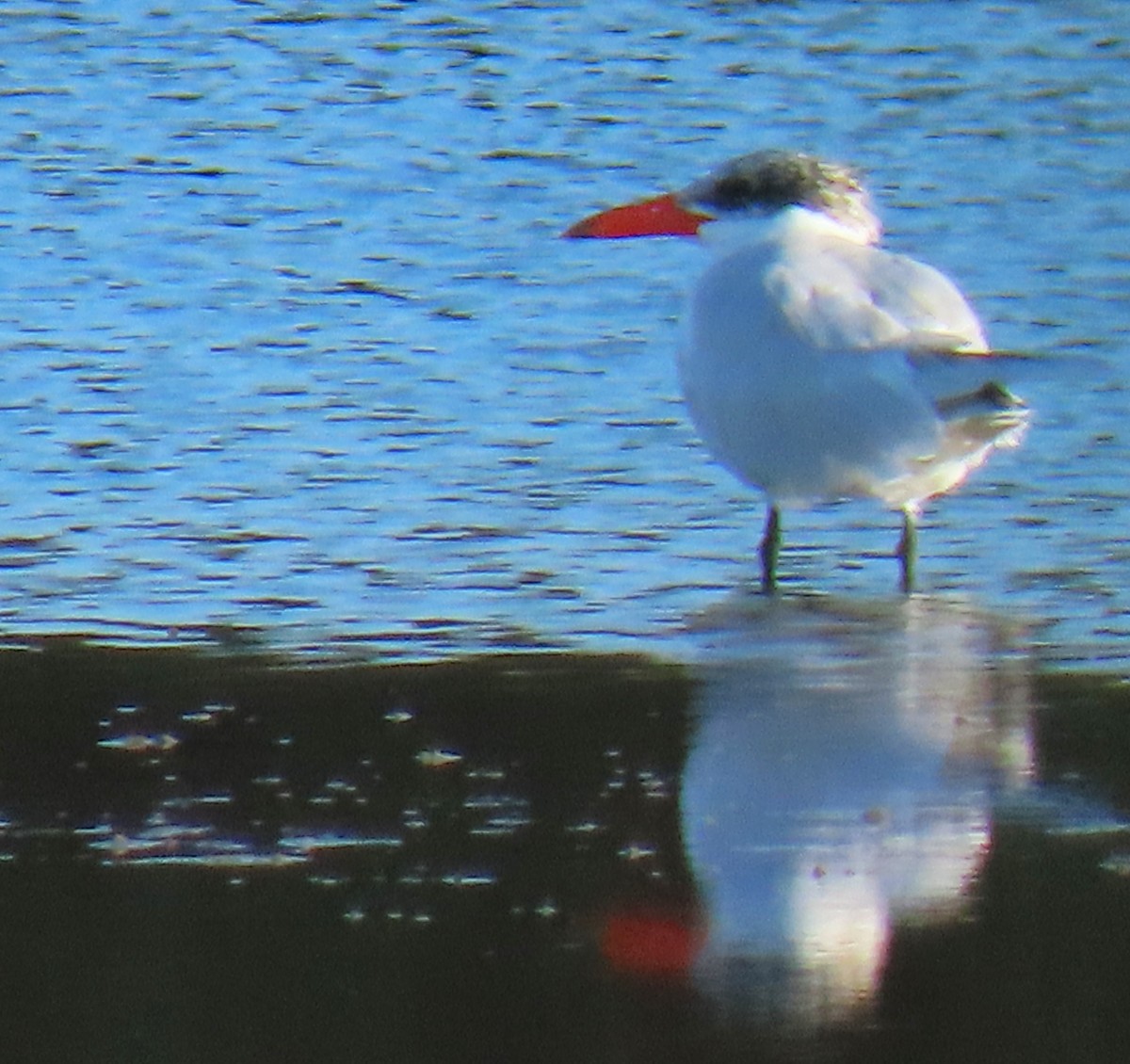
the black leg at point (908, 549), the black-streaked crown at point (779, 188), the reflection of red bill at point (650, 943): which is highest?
the black-streaked crown at point (779, 188)

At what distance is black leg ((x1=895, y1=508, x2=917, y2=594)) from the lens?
652 centimetres

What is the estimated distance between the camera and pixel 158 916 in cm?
433

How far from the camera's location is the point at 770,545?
21.5 ft

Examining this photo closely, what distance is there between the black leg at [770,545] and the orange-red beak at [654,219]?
0.84 metres

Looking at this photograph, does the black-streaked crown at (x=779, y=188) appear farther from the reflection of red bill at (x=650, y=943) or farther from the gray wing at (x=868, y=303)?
the reflection of red bill at (x=650, y=943)

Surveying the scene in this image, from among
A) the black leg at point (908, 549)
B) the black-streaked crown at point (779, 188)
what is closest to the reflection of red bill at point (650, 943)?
the black leg at point (908, 549)

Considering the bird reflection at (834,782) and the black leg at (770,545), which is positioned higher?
the bird reflection at (834,782)

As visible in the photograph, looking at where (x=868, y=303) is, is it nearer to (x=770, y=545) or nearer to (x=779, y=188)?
(x=770, y=545)

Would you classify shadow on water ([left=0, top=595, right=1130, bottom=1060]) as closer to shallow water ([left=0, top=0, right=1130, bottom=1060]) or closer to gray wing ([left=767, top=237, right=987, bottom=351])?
shallow water ([left=0, top=0, right=1130, bottom=1060])

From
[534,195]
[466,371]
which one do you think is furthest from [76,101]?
[466,371]

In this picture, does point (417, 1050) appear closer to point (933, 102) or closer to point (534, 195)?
point (534, 195)

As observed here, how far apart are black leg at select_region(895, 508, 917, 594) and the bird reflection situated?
179 mm

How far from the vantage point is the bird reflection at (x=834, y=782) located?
4.15m

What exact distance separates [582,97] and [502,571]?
222 inches
